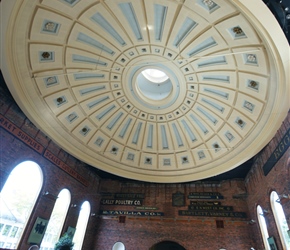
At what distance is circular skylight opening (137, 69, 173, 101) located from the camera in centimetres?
1531

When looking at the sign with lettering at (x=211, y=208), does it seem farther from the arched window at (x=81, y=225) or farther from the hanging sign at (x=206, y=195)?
the arched window at (x=81, y=225)

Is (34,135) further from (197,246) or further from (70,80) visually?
(197,246)

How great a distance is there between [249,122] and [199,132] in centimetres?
387

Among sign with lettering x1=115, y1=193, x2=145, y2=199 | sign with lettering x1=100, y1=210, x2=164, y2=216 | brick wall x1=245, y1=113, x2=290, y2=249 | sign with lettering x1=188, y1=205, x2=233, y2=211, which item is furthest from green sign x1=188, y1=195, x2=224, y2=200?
sign with lettering x1=115, y1=193, x2=145, y2=199

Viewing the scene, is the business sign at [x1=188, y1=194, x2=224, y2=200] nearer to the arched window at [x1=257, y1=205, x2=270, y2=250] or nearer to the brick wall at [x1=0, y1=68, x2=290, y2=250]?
the brick wall at [x1=0, y1=68, x2=290, y2=250]

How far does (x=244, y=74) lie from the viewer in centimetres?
1074

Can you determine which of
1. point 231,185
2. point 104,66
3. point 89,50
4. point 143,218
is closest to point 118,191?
point 143,218

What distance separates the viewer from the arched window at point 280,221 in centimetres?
1021

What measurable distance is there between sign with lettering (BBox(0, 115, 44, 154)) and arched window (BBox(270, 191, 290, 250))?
14.4 meters

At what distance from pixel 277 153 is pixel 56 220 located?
14.5 m

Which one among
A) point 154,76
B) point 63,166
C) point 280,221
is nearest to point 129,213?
point 63,166

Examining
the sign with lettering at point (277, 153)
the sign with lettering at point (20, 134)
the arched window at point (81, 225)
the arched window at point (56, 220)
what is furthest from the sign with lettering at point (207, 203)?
the sign with lettering at point (20, 134)

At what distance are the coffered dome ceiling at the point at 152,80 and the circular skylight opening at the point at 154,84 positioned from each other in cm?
8

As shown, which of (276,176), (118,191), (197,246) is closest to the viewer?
(276,176)
